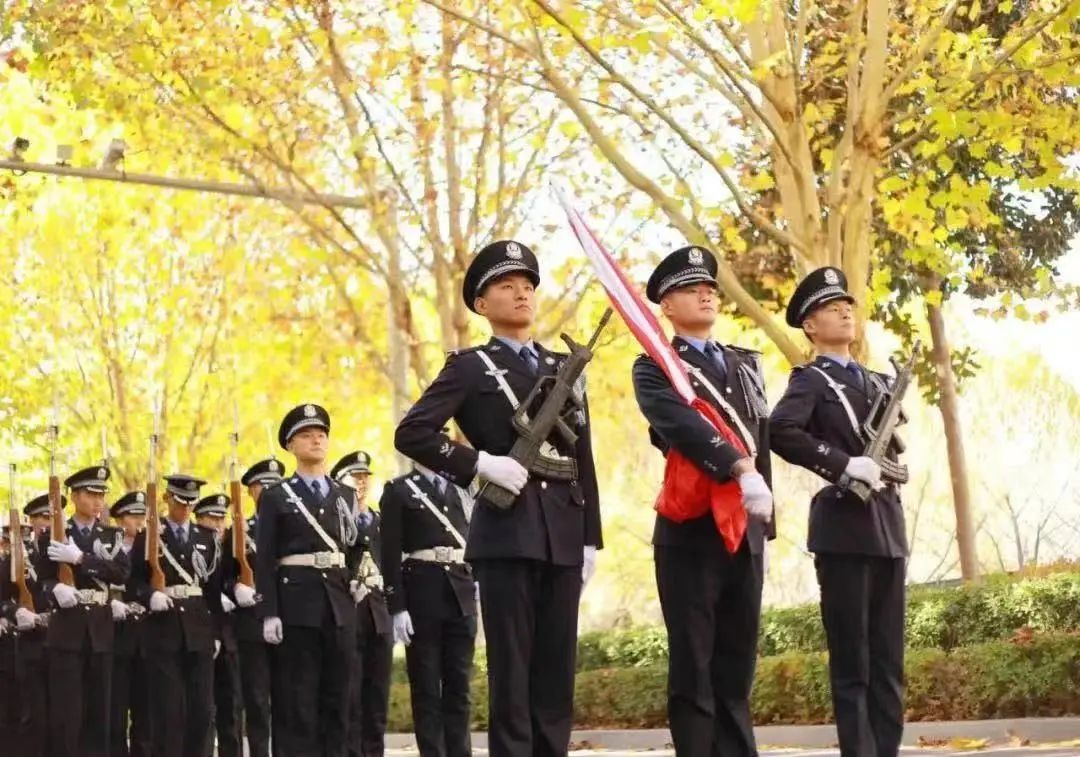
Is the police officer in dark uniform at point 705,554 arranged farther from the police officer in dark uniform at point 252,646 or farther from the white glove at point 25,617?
the white glove at point 25,617

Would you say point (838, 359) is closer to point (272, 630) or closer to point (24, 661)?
point (272, 630)

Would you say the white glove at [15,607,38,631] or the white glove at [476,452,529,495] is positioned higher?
the white glove at [15,607,38,631]

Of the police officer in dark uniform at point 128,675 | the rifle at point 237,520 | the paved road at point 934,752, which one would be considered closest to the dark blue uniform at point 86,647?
the police officer in dark uniform at point 128,675

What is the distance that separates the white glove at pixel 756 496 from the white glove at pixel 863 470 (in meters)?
1.16

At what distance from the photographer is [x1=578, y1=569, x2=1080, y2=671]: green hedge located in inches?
604

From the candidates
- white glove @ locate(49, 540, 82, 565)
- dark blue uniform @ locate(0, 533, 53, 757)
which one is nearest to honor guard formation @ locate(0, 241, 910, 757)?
white glove @ locate(49, 540, 82, 565)

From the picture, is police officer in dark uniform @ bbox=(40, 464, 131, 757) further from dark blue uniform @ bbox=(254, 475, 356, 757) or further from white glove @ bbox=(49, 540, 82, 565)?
dark blue uniform @ bbox=(254, 475, 356, 757)

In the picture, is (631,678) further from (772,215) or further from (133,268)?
(133,268)

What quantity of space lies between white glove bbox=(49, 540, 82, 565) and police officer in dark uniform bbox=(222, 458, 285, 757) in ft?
3.62

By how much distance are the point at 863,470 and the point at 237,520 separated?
22.0 feet

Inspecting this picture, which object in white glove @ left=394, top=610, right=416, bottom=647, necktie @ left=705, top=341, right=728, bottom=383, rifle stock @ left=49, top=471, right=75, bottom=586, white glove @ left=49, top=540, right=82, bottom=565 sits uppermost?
rifle stock @ left=49, top=471, right=75, bottom=586

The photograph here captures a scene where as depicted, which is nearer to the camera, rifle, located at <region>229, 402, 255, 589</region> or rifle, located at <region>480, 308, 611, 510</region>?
rifle, located at <region>480, 308, 611, 510</region>

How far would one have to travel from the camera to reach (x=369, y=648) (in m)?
14.4

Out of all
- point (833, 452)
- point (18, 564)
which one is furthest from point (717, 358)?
point (18, 564)
